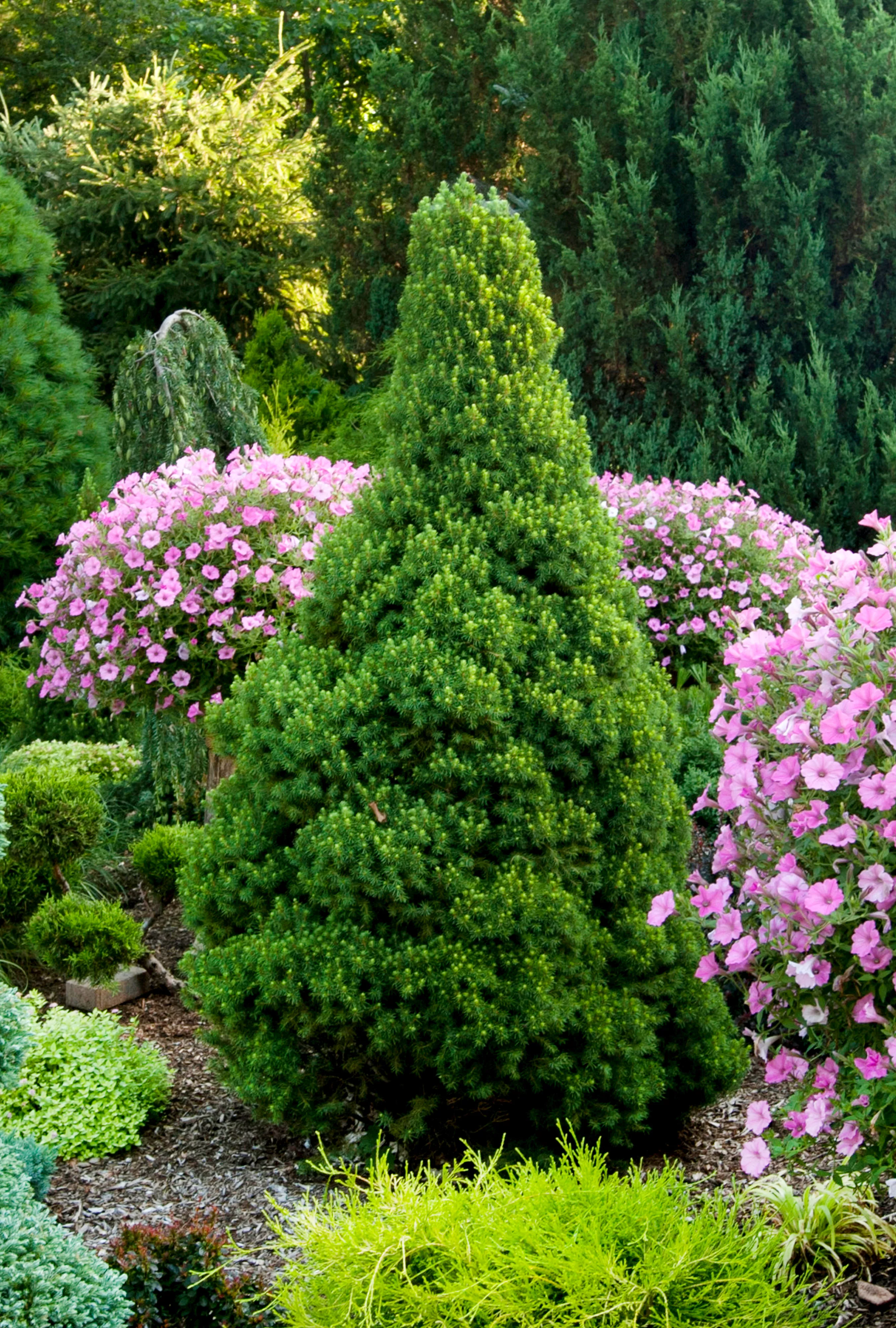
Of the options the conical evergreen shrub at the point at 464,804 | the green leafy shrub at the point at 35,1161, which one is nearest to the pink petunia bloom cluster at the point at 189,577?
the conical evergreen shrub at the point at 464,804

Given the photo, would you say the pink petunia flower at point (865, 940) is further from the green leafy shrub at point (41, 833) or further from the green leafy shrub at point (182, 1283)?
the green leafy shrub at point (41, 833)

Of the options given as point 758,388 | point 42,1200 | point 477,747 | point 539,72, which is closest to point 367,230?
point 539,72

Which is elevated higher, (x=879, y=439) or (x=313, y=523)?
(x=313, y=523)

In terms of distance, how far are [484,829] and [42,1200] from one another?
126 cm

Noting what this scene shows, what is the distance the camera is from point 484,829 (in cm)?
298

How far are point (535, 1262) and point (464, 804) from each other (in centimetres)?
117

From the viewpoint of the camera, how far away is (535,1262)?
6.70ft

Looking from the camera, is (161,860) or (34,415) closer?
(161,860)

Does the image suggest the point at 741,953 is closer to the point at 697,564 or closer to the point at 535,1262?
the point at 535,1262

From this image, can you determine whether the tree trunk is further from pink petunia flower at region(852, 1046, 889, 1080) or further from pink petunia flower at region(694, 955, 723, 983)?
pink petunia flower at region(852, 1046, 889, 1080)

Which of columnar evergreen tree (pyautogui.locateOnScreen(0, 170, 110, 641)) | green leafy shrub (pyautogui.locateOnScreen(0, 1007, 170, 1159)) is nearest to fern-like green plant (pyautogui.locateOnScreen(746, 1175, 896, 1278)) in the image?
green leafy shrub (pyautogui.locateOnScreen(0, 1007, 170, 1159))

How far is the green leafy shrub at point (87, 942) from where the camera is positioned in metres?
4.12

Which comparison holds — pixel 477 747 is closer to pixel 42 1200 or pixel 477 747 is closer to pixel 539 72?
pixel 42 1200

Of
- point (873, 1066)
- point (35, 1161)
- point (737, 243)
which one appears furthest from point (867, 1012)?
point (737, 243)
